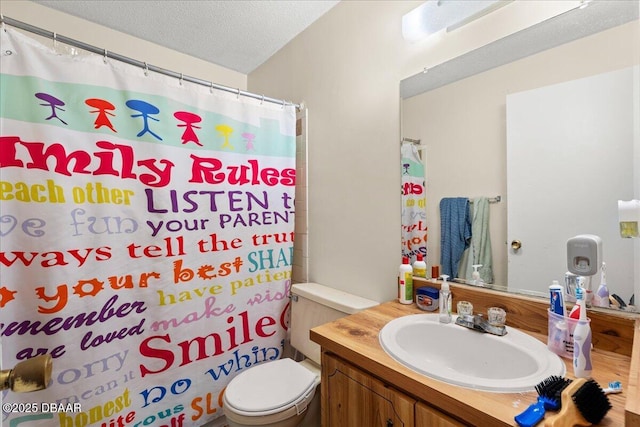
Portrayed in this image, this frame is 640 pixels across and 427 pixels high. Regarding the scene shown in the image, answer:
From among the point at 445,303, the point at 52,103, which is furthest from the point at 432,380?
the point at 52,103

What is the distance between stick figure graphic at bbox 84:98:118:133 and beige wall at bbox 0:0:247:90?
737 mm

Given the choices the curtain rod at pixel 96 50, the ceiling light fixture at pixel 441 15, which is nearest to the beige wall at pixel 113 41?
the curtain rod at pixel 96 50

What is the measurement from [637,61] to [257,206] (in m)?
1.57

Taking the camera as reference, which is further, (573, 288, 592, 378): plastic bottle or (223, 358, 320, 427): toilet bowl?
(223, 358, 320, 427): toilet bowl

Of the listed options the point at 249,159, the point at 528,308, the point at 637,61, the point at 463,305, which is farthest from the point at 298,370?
the point at 637,61

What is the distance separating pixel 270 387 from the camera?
4.27 ft

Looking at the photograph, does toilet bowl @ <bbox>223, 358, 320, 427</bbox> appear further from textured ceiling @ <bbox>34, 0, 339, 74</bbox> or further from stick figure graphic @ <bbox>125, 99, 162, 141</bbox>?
textured ceiling @ <bbox>34, 0, 339, 74</bbox>

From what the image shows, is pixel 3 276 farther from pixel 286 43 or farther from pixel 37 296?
pixel 286 43

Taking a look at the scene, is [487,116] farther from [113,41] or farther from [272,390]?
[113,41]

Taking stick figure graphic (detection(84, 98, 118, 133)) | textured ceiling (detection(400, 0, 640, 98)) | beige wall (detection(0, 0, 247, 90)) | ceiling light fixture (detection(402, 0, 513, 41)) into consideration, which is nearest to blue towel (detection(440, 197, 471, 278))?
textured ceiling (detection(400, 0, 640, 98))

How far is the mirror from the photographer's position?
847 millimetres

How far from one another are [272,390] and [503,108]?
1.48 m

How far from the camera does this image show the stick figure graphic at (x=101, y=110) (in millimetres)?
1195

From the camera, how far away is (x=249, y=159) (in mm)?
1636
